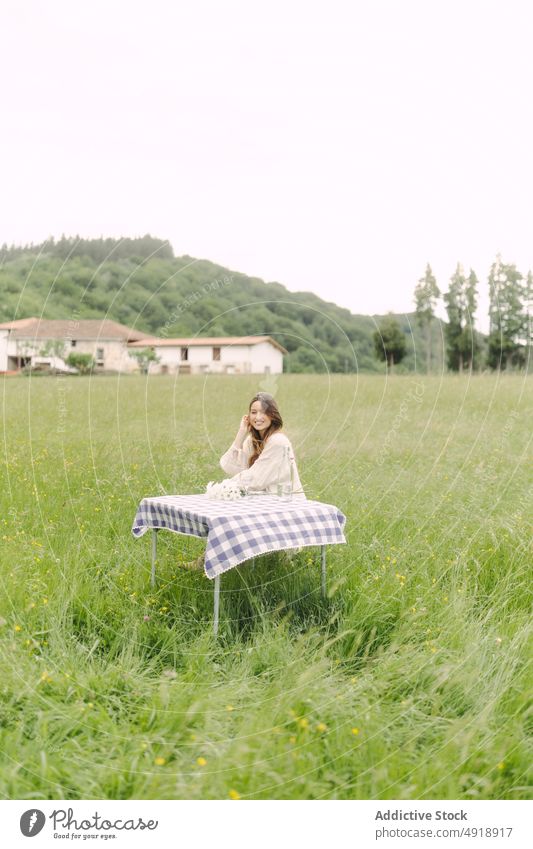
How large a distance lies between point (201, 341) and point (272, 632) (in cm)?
285

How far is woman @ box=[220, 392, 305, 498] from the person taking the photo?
6027mm

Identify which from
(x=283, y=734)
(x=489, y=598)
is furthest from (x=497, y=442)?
(x=283, y=734)

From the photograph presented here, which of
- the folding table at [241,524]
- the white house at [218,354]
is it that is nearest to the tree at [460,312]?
the white house at [218,354]

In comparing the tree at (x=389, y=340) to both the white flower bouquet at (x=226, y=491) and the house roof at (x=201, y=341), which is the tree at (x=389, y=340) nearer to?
the house roof at (x=201, y=341)

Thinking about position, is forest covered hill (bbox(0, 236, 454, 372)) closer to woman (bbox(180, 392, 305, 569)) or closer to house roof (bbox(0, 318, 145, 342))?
house roof (bbox(0, 318, 145, 342))

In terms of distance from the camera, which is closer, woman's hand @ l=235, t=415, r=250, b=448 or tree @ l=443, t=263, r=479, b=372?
woman's hand @ l=235, t=415, r=250, b=448

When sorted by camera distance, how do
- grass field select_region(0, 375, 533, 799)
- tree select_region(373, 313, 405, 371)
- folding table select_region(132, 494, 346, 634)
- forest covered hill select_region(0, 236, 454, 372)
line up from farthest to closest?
tree select_region(373, 313, 405, 371) → forest covered hill select_region(0, 236, 454, 372) → folding table select_region(132, 494, 346, 634) → grass field select_region(0, 375, 533, 799)

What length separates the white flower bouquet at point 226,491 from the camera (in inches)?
234

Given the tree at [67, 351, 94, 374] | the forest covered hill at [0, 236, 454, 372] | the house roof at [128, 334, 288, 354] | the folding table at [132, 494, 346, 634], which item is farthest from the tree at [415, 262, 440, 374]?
the tree at [67, 351, 94, 374]

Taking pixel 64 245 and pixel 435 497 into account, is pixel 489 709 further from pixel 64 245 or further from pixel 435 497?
pixel 64 245

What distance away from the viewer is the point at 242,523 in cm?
526

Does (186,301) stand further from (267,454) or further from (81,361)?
(81,361)

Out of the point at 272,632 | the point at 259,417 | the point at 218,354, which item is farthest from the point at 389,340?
the point at 272,632

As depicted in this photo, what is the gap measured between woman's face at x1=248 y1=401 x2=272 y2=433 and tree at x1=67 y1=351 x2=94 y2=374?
2855mm
